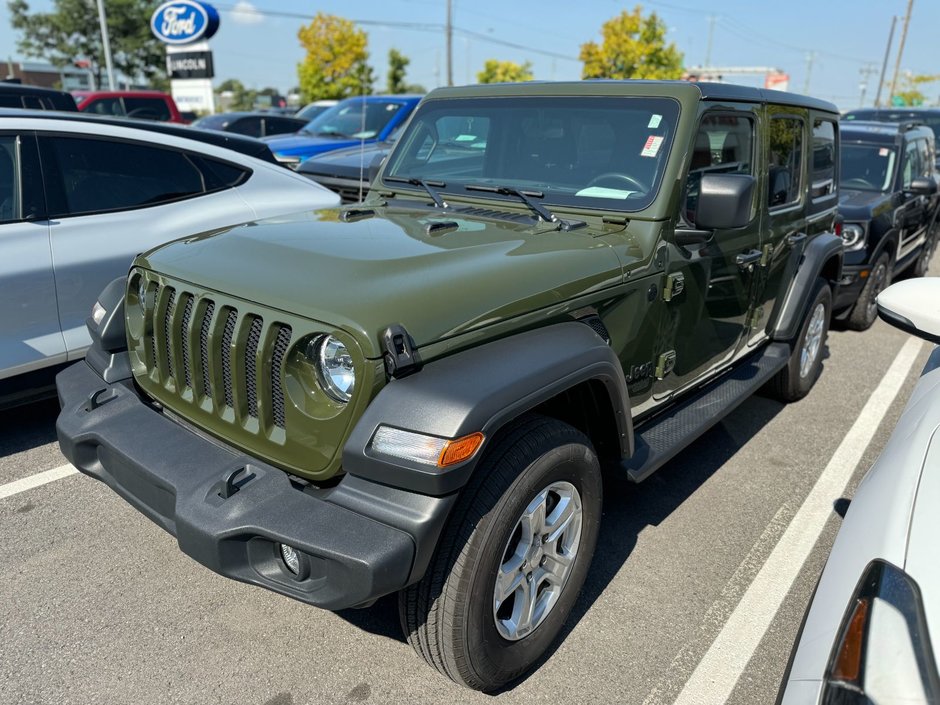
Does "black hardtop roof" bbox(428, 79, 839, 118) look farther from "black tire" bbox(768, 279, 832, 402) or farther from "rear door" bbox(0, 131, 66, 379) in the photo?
"rear door" bbox(0, 131, 66, 379)

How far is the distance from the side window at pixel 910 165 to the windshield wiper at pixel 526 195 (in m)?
6.03

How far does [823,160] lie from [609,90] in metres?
2.23

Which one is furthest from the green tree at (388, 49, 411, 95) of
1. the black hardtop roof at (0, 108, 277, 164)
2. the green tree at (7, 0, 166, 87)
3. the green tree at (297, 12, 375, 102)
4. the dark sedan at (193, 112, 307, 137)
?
the black hardtop roof at (0, 108, 277, 164)

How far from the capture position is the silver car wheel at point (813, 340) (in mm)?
4953

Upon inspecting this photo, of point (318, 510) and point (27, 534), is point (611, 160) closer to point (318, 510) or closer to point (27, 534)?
point (318, 510)

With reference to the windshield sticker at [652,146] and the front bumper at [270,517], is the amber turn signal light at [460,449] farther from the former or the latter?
the windshield sticker at [652,146]

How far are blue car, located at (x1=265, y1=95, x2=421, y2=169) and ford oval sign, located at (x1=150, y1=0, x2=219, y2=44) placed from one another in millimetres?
12398

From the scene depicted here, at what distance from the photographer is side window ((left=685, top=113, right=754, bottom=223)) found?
128 inches

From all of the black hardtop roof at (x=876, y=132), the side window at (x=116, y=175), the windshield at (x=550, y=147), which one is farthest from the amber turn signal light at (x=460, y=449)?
the black hardtop roof at (x=876, y=132)

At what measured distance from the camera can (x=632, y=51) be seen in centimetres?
4344

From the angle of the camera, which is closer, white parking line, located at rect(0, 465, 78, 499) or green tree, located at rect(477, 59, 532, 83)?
white parking line, located at rect(0, 465, 78, 499)

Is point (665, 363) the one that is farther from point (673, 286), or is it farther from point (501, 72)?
point (501, 72)

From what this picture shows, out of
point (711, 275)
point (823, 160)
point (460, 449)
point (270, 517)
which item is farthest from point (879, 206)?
point (270, 517)

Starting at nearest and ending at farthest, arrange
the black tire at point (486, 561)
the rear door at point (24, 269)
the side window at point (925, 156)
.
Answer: the black tire at point (486, 561), the rear door at point (24, 269), the side window at point (925, 156)
